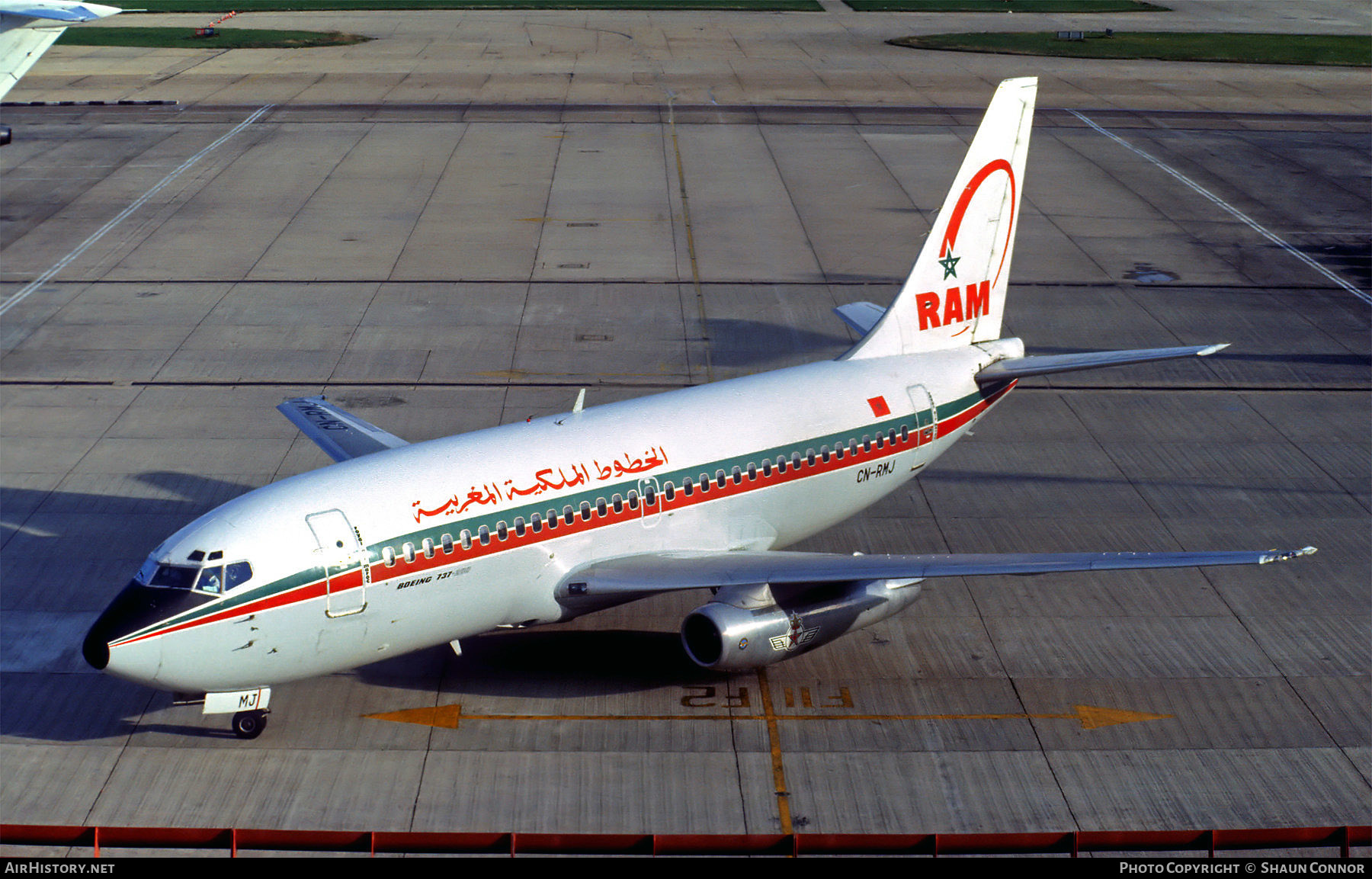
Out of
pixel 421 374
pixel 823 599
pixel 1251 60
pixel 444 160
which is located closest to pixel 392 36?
pixel 444 160

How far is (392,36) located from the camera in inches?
3733

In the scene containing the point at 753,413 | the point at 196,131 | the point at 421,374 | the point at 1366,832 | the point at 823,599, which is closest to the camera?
the point at 1366,832

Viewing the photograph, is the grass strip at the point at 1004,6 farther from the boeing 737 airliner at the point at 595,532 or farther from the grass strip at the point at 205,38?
the boeing 737 airliner at the point at 595,532

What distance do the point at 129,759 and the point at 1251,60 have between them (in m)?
85.8

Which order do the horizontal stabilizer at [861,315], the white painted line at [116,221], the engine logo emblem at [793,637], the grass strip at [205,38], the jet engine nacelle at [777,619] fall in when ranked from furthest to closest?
the grass strip at [205,38], the white painted line at [116,221], the horizontal stabilizer at [861,315], the engine logo emblem at [793,637], the jet engine nacelle at [777,619]

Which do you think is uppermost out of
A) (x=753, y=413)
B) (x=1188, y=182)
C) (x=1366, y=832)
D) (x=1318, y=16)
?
(x=1366, y=832)

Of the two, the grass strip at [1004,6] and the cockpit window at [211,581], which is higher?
Result: the cockpit window at [211,581]

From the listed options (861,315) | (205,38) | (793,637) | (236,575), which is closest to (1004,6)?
(205,38)

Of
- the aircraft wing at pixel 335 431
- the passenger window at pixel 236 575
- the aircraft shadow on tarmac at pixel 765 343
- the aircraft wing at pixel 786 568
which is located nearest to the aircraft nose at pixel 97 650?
the passenger window at pixel 236 575

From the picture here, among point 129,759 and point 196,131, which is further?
point 196,131

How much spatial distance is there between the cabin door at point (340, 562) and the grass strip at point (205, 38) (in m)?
Result: 76.2

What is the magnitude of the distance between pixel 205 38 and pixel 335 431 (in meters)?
73.2

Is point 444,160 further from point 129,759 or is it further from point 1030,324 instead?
point 129,759

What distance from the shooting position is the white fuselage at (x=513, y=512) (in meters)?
19.8
